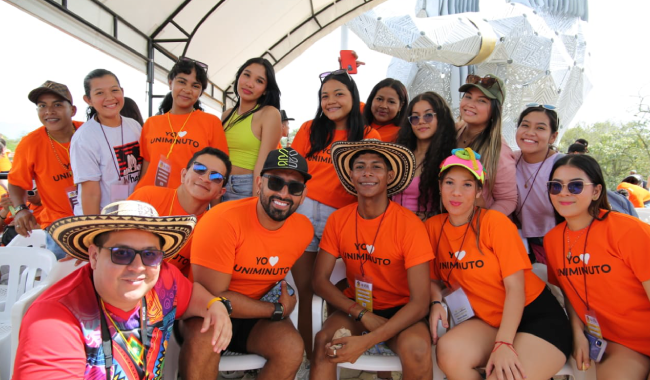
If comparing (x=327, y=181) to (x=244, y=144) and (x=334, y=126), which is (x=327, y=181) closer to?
(x=334, y=126)

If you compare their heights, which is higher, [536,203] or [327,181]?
[327,181]

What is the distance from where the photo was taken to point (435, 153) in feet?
9.27

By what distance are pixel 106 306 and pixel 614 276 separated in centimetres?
241

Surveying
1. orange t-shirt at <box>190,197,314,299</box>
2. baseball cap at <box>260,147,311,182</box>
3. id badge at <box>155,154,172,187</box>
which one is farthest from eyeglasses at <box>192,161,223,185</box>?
id badge at <box>155,154,172,187</box>

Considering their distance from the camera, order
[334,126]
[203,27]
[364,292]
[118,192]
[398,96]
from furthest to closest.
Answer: [203,27], [398,96], [334,126], [118,192], [364,292]

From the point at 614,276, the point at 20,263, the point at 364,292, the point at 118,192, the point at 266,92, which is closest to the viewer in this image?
the point at 614,276

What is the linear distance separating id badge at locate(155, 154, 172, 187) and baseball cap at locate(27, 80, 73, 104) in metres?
1.04

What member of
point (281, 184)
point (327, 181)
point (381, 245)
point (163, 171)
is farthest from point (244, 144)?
point (381, 245)

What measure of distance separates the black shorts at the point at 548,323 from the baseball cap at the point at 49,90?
11.8 feet

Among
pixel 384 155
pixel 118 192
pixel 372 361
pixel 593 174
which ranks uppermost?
pixel 384 155

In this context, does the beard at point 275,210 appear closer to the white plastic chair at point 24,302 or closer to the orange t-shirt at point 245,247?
the orange t-shirt at point 245,247

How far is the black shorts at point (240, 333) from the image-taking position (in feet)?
7.34

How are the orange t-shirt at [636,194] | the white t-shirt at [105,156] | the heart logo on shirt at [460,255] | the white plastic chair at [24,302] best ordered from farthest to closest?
the orange t-shirt at [636,194] → the white t-shirt at [105,156] → the heart logo on shirt at [460,255] → the white plastic chair at [24,302]

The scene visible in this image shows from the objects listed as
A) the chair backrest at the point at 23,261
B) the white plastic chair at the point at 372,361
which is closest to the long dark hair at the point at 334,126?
the white plastic chair at the point at 372,361
